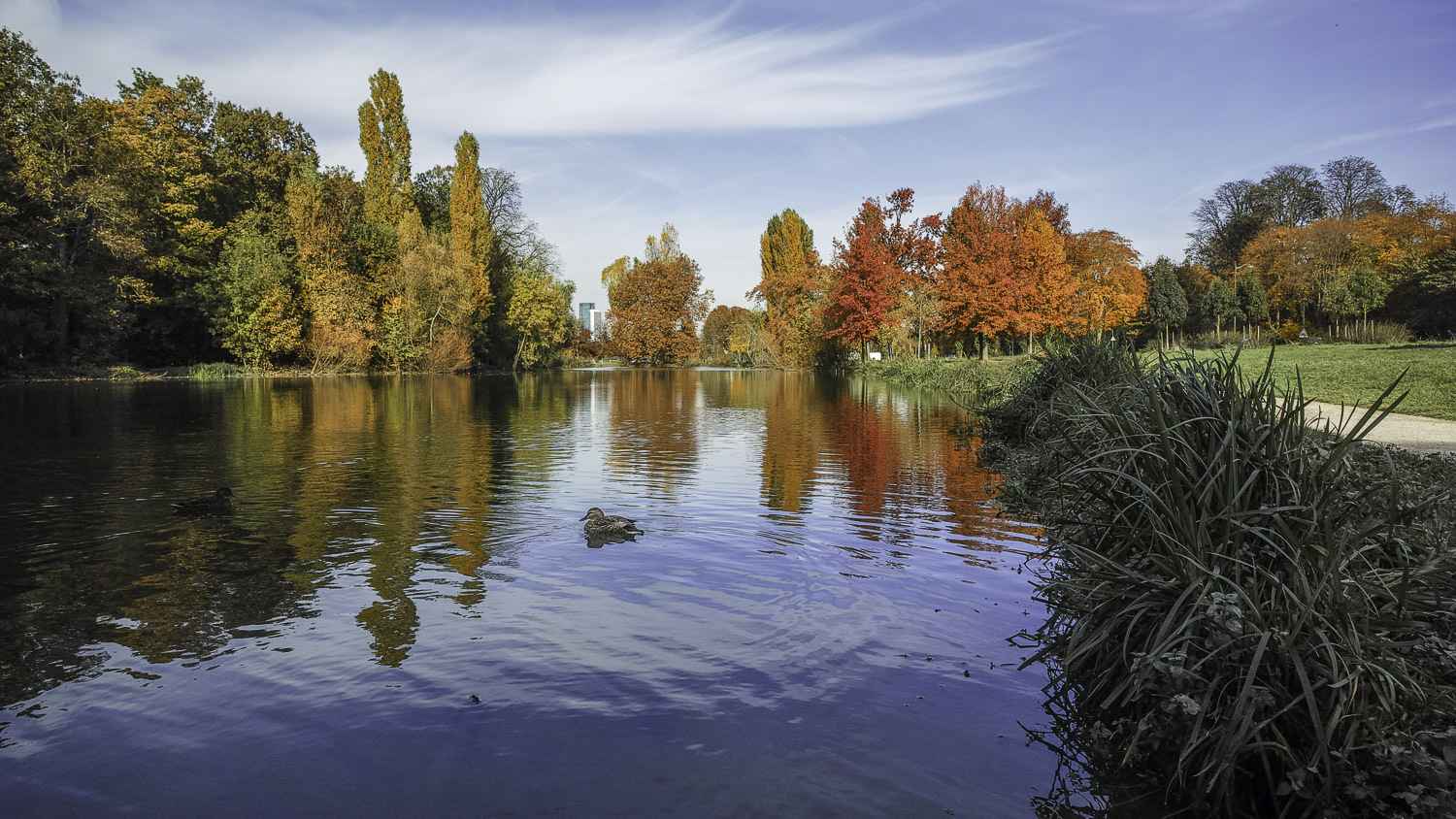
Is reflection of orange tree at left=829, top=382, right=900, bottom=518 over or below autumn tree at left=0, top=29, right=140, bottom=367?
below

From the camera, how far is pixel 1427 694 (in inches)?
133

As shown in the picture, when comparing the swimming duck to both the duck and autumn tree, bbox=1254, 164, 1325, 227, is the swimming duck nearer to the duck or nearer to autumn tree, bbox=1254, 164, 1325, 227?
the duck

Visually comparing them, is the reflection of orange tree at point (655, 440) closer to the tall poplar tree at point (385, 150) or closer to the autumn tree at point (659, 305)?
the tall poplar tree at point (385, 150)

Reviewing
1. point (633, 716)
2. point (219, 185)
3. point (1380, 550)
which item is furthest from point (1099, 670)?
point (219, 185)

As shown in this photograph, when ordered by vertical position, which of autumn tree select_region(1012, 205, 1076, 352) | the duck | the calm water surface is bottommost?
the calm water surface

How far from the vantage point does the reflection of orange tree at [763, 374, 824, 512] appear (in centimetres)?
1154

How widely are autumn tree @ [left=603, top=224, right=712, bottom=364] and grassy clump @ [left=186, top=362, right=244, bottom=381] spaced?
1745 inches

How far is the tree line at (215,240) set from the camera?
3619cm

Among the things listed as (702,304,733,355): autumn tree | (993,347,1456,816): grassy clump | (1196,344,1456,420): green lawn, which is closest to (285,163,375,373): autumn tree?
(1196,344,1456,420): green lawn

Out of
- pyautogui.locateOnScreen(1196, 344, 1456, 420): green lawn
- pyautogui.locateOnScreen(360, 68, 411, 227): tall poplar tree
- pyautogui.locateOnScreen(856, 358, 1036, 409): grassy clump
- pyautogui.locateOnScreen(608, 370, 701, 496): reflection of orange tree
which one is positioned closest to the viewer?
pyautogui.locateOnScreen(608, 370, 701, 496): reflection of orange tree

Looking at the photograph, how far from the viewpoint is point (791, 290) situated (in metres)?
62.7

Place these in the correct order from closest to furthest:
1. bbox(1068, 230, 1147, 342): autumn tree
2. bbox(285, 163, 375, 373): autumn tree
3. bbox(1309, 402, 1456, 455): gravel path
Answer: bbox(1309, 402, 1456, 455): gravel path → bbox(285, 163, 375, 373): autumn tree → bbox(1068, 230, 1147, 342): autumn tree

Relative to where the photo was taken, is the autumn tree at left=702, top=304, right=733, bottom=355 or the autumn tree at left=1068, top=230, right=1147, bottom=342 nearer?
the autumn tree at left=1068, top=230, right=1147, bottom=342

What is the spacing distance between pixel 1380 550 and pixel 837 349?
54.9m
